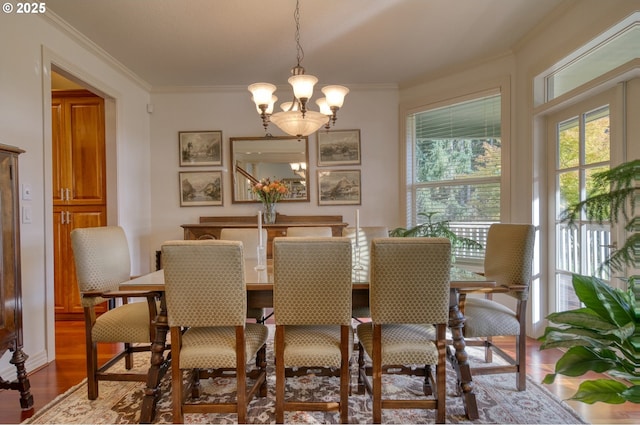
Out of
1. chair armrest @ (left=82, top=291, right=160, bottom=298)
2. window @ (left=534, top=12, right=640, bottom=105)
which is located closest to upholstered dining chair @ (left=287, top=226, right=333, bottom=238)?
chair armrest @ (left=82, top=291, right=160, bottom=298)

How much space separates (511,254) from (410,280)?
939mm

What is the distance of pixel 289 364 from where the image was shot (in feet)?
5.54

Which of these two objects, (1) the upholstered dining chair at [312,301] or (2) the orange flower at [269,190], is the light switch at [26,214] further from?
(1) the upholstered dining chair at [312,301]

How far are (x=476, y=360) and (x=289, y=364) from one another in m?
1.61

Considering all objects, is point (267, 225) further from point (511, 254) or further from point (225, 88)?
point (511, 254)

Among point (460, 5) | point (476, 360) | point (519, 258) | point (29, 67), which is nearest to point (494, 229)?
point (519, 258)

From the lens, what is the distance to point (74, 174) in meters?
3.49

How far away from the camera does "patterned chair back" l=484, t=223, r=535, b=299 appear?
207cm

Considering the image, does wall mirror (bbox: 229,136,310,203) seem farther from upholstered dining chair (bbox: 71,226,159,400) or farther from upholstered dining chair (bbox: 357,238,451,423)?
upholstered dining chair (bbox: 357,238,451,423)

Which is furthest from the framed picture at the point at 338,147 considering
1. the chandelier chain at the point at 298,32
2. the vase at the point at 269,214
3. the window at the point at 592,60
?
the window at the point at 592,60

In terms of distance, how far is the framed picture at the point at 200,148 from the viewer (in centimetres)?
416

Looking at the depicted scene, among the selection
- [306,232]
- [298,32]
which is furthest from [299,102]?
[306,232]

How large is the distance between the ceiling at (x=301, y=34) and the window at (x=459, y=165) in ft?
1.75

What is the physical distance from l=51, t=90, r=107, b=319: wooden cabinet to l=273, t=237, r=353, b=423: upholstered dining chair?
280 centimetres
